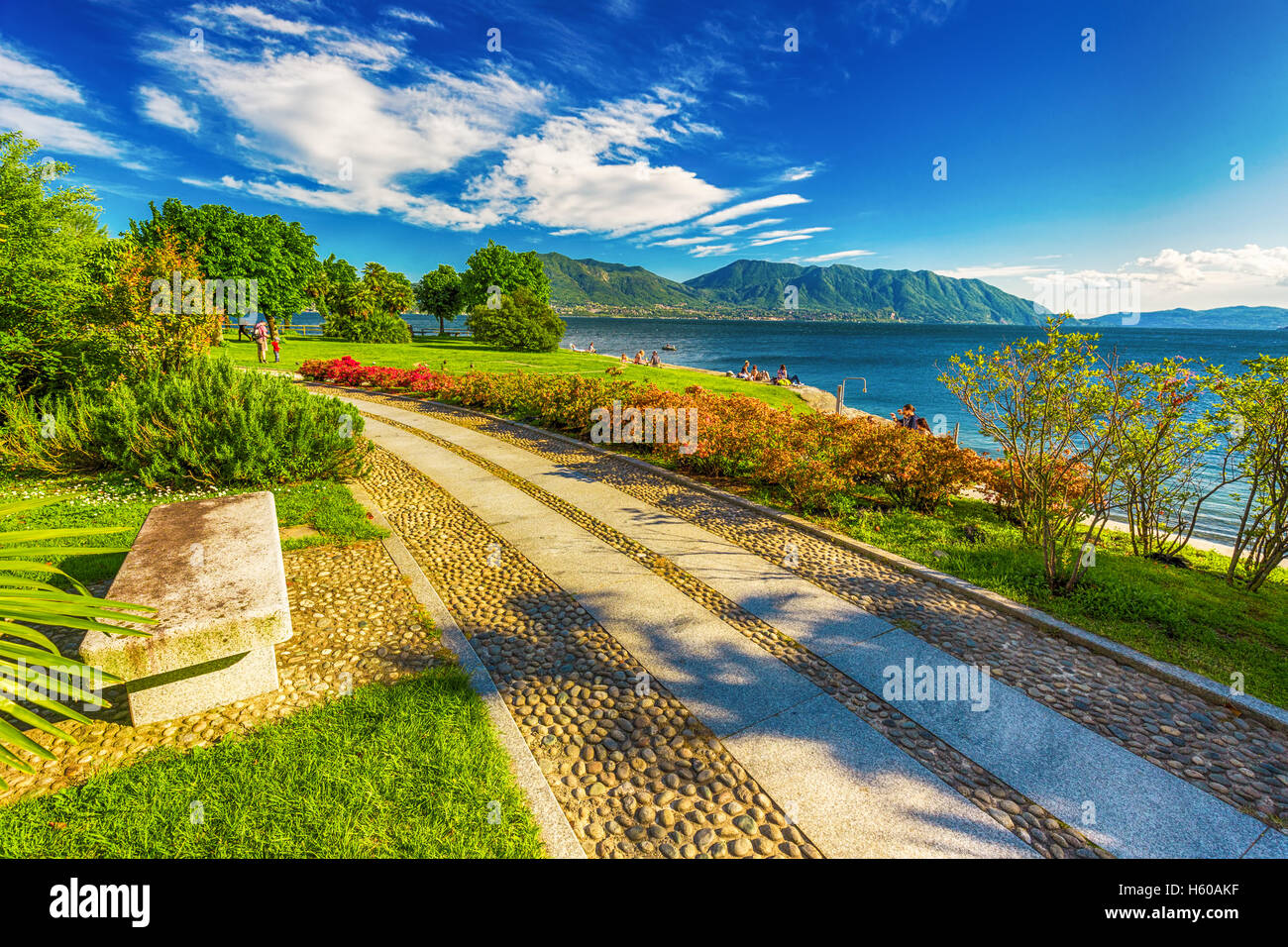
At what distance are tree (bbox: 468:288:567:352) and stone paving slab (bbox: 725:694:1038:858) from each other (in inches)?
1665

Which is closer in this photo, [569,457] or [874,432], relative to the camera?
[874,432]

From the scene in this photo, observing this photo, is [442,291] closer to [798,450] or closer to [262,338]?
[262,338]

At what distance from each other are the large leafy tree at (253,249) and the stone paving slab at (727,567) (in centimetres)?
3782

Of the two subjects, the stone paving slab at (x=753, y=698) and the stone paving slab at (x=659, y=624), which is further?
the stone paving slab at (x=659, y=624)

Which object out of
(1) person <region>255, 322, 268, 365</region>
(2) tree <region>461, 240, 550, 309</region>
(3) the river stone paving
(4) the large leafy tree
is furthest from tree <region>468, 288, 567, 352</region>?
(3) the river stone paving

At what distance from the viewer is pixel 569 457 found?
11.6m

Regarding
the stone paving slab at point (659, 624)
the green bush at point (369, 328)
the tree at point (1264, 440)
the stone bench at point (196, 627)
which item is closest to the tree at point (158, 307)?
the stone paving slab at point (659, 624)

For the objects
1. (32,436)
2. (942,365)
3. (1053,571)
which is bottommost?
(1053,571)

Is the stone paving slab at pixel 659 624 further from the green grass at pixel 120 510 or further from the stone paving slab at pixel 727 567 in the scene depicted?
the green grass at pixel 120 510

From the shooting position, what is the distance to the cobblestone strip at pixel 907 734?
2.98 metres

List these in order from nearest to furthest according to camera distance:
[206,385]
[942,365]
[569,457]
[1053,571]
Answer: [1053,571] → [206,385] → [569,457] → [942,365]

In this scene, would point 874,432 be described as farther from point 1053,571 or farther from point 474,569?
point 474,569
